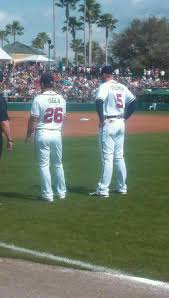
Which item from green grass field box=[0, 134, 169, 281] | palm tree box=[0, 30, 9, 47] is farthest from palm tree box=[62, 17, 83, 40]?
green grass field box=[0, 134, 169, 281]

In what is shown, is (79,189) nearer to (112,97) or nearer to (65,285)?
(112,97)

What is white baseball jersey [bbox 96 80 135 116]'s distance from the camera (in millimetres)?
10092

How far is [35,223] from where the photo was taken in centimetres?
875

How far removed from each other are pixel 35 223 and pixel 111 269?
245 cm

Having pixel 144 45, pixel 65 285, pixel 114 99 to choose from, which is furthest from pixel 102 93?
pixel 144 45

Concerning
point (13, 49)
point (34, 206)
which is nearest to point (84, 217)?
point (34, 206)

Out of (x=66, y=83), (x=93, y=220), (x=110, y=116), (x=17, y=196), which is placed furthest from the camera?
(x=66, y=83)

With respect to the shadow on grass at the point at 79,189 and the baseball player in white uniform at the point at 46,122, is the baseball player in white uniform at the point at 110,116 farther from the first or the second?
the shadow on grass at the point at 79,189

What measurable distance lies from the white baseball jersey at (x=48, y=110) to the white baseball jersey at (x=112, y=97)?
0.61 metres

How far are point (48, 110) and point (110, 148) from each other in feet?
3.70

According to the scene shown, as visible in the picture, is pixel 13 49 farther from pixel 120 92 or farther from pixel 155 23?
pixel 120 92

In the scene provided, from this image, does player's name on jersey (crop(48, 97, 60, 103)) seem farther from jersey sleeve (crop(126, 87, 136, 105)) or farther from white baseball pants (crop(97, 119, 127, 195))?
jersey sleeve (crop(126, 87, 136, 105))

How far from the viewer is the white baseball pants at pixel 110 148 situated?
33.5 ft

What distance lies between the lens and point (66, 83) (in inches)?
1991
